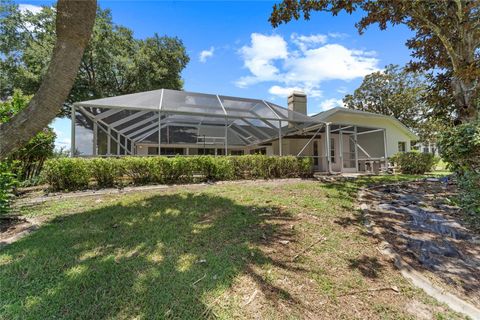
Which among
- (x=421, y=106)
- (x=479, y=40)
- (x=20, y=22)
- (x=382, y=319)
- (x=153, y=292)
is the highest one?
(x=20, y=22)

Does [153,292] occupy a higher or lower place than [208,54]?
lower

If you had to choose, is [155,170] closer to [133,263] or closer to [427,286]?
[133,263]

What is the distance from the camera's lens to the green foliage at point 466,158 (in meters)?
4.45

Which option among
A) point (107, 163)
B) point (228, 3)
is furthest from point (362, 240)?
point (228, 3)

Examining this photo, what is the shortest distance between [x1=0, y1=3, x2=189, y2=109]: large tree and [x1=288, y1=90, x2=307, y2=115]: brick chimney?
471 inches

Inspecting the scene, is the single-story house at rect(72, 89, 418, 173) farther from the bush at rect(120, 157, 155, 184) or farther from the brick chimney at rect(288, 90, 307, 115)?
the bush at rect(120, 157, 155, 184)

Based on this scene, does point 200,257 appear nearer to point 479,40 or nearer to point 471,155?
point 471,155

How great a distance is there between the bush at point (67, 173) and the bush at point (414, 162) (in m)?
15.9

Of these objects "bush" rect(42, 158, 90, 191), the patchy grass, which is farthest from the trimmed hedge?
the patchy grass

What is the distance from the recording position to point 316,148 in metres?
17.7

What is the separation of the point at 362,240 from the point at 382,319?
1617 millimetres

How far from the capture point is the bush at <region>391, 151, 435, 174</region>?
548 inches

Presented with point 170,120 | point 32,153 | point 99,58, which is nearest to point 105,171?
point 32,153

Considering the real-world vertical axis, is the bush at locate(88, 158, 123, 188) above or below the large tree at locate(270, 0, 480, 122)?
below
